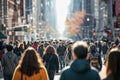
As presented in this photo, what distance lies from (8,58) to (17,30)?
2656 inches

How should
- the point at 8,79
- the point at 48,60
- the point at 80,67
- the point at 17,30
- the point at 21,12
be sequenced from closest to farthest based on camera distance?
the point at 80,67
the point at 8,79
the point at 48,60
the point at 17,30
the point at 21,12

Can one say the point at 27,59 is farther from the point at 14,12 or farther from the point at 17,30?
the point at 14,12

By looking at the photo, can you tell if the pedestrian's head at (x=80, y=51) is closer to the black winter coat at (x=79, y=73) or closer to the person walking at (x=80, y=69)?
the person walking at (x=80, y=69)

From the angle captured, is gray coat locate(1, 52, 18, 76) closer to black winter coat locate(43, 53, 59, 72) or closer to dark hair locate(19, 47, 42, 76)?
black winter coat locate(43, 53, 59, 72)

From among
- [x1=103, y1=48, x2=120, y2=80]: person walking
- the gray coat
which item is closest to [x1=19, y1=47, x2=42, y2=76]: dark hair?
[x1=103, y1=48, x2=120, y2=80]: person walking

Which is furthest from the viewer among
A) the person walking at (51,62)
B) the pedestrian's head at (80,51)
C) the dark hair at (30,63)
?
the person walking at (51,62)

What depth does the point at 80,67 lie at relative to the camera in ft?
24.5

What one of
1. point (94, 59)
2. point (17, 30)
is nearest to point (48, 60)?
point (94, 59)

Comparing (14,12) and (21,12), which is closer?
(14,12)

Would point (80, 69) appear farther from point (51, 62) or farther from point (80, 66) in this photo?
point (51, 62)

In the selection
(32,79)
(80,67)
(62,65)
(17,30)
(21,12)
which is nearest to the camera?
(80,67)

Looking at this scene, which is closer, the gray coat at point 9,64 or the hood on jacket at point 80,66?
the hood on jacket at point 80,66

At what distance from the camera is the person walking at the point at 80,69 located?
752 centimetres

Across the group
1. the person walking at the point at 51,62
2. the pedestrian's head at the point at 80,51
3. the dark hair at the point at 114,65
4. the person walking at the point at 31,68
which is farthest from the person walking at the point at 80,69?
the person walking at the point at 51,62
